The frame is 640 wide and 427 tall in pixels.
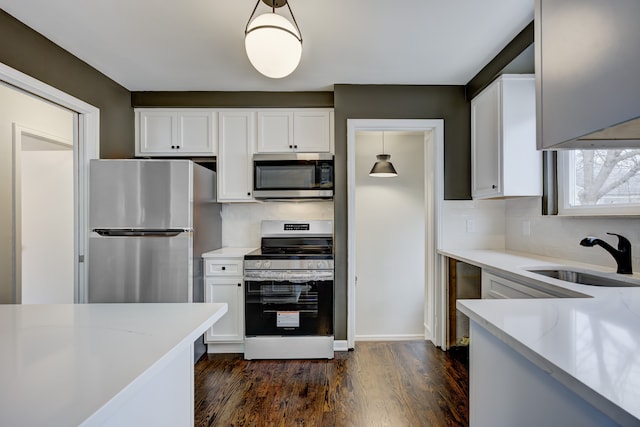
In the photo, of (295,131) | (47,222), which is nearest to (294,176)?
(295,131)

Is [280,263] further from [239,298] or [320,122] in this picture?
[320,122]

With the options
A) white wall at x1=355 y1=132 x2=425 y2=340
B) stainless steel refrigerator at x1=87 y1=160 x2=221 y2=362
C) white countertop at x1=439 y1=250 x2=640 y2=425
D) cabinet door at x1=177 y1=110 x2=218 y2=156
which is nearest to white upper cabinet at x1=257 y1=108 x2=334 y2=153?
cabinet door at x1=177 y1=110 x2=218 y2=156

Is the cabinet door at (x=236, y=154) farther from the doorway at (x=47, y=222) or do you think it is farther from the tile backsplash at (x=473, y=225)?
the tile backsplash at (x=473, y=225)

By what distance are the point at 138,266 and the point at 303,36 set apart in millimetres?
2075

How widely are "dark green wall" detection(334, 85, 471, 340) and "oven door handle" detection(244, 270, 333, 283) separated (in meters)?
0.79

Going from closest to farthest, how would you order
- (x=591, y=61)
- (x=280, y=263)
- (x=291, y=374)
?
(x=591, y=61), (x=291, y=374), (x=280, y=263)

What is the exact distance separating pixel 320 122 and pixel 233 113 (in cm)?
83

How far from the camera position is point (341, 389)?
7.11ft

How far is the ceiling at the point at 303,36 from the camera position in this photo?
1.80 metres

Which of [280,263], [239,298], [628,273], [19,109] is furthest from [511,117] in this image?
[19,109]

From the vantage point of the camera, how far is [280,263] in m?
2.62

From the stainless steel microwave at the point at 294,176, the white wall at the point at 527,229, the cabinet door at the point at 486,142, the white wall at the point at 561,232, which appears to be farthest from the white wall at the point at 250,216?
the white wall at the point at 561,232

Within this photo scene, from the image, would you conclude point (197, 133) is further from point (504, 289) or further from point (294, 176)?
point (504, 289)

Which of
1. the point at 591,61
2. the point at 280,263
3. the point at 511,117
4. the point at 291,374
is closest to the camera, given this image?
the point at 591,61
